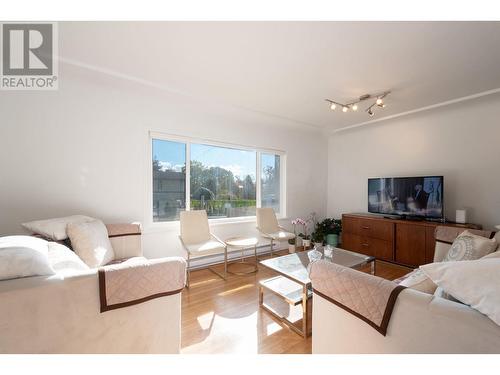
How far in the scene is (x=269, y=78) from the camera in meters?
2.19

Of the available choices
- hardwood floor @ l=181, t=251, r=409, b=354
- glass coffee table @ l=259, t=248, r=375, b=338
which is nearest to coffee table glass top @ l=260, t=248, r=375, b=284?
glass coffee table @ l=259, t=248, r=375, b=338

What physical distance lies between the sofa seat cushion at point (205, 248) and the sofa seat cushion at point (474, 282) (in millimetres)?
2159

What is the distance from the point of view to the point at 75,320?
2.87ft

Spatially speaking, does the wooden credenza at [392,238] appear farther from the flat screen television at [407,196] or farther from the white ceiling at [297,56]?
the white ceiling at [297,56]

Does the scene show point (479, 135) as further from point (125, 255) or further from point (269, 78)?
point (125, 255)

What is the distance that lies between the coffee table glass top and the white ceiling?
1907mm

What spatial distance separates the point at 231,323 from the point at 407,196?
3.16 metres

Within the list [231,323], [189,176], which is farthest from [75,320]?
[189,176]

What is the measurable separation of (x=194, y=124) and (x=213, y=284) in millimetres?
2259

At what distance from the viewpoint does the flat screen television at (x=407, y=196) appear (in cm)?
291

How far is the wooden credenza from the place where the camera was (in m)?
2.83

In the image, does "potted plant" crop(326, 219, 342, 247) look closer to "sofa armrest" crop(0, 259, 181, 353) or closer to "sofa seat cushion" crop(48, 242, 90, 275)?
"sofa armrest" crop(0, 259, 181, 353)

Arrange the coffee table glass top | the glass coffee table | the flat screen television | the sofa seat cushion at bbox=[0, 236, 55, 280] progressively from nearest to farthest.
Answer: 1. the sofa seat cushion at bbox=[0, 236, 55, 280]
2. the glass coffee table
3. the coffee table glass top
4. the flat screen television
